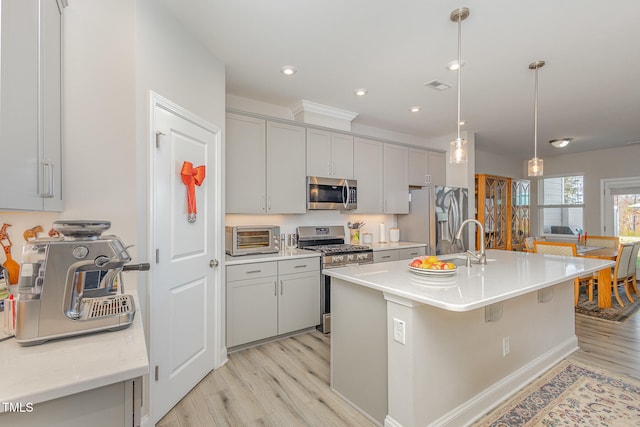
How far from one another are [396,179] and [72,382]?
4.32 meters

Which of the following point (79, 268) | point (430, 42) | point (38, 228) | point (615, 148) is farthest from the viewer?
point (615, 148)

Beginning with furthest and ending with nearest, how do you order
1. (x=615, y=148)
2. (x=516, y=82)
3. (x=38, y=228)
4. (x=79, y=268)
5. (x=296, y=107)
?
(x=615, y=148) → (x=296, y=107) → (x=516, y=82) → (x=38, y=228) → (x=79, y=268)

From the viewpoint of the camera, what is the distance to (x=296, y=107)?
3.75 metres

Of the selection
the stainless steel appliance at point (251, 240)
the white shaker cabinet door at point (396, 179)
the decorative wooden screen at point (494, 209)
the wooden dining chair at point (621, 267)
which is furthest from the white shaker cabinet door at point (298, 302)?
the wooden dining chair at point (621, 267)

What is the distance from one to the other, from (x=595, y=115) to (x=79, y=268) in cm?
578

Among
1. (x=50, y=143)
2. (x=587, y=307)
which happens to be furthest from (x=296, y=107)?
(x=587, y=307)

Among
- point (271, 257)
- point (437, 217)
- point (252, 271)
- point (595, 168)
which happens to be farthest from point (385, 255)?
point (595, 168)

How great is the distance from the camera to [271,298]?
306 centimetres

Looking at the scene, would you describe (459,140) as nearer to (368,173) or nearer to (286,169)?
(286,169)

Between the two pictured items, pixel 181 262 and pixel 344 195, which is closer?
pixel 181 262

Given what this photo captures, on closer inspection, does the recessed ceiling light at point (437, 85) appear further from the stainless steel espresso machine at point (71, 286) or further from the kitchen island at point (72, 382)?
the kitchen island at point (72, 382)

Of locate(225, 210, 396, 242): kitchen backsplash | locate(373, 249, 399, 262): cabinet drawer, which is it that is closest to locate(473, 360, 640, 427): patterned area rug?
locate(373, 249, 399, 262): cabinet drawer

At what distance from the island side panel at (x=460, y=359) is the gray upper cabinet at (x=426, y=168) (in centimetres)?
259

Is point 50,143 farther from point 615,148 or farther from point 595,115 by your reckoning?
point 615,148
